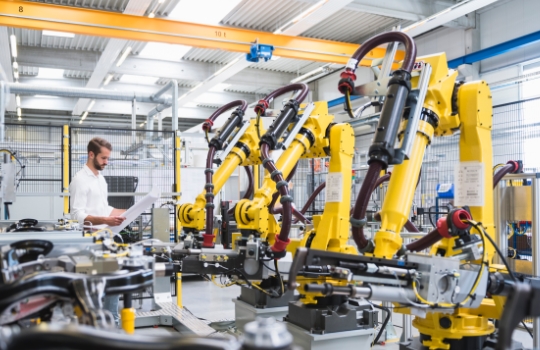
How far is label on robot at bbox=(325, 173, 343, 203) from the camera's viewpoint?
4211mm

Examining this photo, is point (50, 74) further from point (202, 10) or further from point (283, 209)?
point (283, 209)

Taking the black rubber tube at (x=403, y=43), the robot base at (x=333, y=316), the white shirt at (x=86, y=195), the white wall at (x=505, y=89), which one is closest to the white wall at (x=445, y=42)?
the white wall at (x=505, y=89)

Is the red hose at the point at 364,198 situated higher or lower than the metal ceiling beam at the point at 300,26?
lower

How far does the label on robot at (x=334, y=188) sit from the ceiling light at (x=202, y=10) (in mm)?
4754

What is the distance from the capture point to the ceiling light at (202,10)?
8.21m

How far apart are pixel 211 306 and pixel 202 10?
4.87 m

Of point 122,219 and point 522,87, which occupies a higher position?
point 522,87

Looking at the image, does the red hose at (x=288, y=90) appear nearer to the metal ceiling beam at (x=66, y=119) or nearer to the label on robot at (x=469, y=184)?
the label on robot at (x=469, y=184)

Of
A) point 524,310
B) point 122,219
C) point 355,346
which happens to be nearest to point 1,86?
point 122,219

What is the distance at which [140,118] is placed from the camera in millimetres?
17375

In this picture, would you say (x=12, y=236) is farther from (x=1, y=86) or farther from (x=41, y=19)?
(x=41, y=19)

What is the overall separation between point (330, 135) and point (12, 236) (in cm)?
283

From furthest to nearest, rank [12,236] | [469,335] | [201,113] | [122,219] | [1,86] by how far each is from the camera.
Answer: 1. [201,113]
2. [1,86]
3. [122,219]
4. [469,335]
5. [12,236]

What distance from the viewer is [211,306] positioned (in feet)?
22.9
